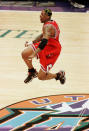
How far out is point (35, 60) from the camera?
7.13m

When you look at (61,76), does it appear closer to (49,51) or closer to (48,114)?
(49,51)

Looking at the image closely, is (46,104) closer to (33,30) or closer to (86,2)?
(33,30)

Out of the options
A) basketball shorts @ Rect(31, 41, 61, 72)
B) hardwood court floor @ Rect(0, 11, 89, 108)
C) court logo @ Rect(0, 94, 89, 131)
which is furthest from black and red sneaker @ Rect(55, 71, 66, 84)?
court logo @ Rect(0, 94, 89, 131)

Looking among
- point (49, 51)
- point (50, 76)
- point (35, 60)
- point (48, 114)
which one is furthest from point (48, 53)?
point (35, 60)

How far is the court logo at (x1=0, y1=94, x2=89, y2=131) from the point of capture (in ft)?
12.8

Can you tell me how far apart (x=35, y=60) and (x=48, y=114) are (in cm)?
300

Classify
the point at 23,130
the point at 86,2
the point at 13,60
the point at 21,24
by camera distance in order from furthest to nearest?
the point at 86,2 → the point at 21,24 → the point at 13,60 → the point at 23,130

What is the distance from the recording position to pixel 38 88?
17.7 ft

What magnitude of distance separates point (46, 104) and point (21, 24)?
23.0ft

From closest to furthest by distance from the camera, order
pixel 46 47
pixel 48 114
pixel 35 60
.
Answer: pixel 48 114 → pixel 46 47 → pixel 35 60

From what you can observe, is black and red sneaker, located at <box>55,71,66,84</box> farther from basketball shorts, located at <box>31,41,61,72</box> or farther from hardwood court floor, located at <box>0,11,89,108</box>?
basketball shorts, located at <box>31,41,61,72</box>

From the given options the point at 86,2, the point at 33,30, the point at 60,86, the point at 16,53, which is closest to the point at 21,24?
the point at 33,30

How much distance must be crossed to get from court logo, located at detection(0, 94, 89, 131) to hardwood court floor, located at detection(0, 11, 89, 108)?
11.8 inches

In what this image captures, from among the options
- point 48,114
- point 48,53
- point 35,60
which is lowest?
point 48,114
